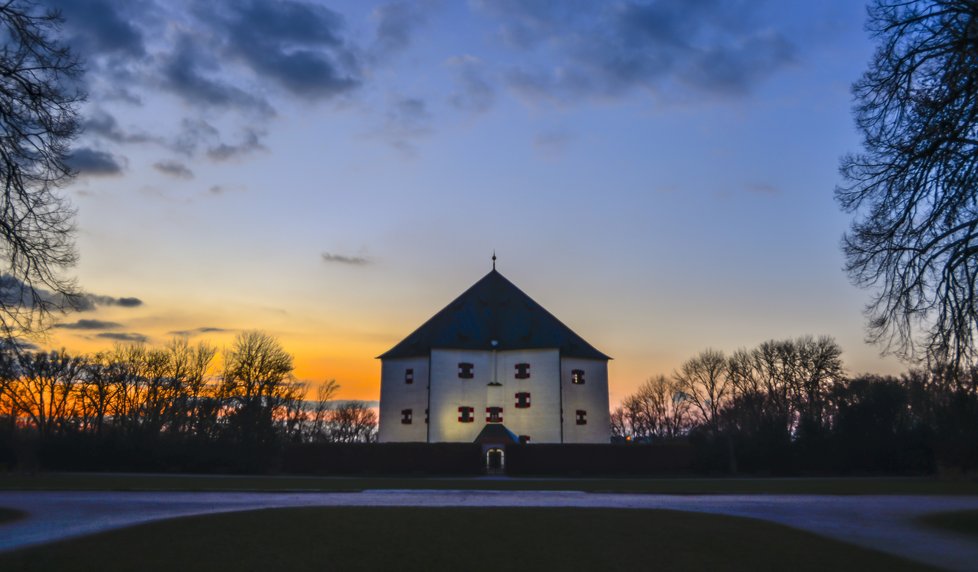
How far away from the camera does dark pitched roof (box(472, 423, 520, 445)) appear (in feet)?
176

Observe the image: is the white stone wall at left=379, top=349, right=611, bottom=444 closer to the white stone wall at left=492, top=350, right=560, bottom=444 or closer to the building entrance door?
the white stone wall at left=492, top=350, right=560, bottom=444

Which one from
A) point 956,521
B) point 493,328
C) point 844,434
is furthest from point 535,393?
point 956,521

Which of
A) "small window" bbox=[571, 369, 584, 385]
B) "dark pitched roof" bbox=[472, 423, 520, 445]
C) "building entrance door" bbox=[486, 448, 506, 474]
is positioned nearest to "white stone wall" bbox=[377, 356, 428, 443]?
"dark pitched roof" bbox=[472, 423, 520, 445]

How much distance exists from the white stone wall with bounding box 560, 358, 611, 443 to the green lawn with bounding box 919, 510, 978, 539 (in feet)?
139

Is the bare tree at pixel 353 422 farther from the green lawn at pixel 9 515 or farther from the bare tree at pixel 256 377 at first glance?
the green lawn at pixel 9 515

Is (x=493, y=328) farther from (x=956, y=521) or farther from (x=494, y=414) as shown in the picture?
(x=956, y=521)

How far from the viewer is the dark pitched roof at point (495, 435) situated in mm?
53750

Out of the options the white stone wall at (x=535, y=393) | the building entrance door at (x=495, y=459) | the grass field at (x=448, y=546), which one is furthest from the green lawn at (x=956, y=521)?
the white stone wall at (x=535, y=393)

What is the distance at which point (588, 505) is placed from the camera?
20.7 metres

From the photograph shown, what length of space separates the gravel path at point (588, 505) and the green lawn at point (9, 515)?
1.00 feet

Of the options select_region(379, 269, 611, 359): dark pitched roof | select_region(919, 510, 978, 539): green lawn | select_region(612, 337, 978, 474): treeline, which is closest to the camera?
select_region(919, 510, 978, 539): green lawn

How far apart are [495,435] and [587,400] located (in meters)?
10.5

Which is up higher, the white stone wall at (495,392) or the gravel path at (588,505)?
the white stone wall at (495,392)

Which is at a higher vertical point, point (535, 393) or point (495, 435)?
point (535, 393)
